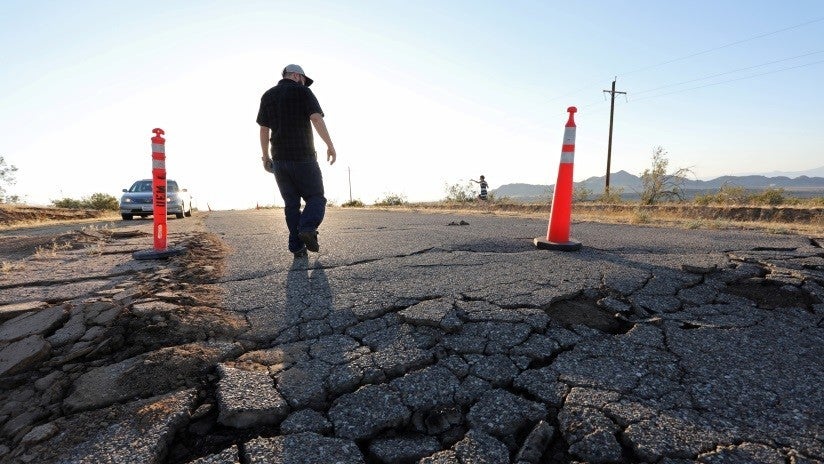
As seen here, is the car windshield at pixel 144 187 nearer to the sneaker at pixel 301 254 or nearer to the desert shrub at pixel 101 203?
the sneaker at pixel 301 254

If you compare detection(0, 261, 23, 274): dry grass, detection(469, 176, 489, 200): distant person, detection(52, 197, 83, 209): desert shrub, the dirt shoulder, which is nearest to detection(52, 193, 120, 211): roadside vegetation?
detection(52, 197, 83, 209): desert shrub

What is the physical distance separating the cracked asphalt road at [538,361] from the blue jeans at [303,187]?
0.56m

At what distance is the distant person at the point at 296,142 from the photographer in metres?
3.86

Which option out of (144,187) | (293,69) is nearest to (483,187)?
(144,187)

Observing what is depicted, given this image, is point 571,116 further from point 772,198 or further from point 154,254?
point 772,198

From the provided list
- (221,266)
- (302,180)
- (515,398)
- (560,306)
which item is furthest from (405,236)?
(515,398)

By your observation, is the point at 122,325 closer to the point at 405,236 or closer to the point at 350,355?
the point at 350,355

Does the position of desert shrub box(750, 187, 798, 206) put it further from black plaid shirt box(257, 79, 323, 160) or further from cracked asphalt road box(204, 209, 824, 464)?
black plaid shirt box(257, 79, 323, 160)

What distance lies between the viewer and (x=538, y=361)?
1988 mm

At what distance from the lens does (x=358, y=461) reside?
1.38 m

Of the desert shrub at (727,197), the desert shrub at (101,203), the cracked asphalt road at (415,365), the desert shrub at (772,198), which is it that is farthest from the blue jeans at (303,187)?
the desert shrub at (101,203)

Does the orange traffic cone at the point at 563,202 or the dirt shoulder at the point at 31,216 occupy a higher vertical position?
the orange traffic cone at the point at 563,202

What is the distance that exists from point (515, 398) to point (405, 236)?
4.20m

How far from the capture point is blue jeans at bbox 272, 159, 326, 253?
13.0 feet
